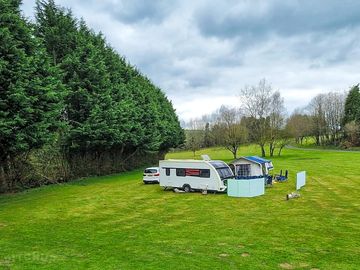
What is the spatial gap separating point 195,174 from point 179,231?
38.9 feet

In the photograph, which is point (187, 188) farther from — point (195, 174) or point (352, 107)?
point (352, 107)

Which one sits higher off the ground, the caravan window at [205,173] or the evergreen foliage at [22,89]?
the evergreen foliage at [22,89]

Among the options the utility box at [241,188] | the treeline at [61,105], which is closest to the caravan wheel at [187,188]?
the utility box at [241,188]

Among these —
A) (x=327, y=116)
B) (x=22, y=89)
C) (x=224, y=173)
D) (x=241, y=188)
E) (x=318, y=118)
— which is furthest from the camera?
(x=327, y=116)

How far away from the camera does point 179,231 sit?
15664 mm

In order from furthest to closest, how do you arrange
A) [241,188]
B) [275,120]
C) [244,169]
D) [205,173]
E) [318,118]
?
[318,118], [275,120], [244,169], [205,173], [241,188]

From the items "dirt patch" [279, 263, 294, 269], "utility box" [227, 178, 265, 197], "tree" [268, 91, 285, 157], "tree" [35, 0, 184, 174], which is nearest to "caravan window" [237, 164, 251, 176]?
"utility box" [227, 178, 265, 197]

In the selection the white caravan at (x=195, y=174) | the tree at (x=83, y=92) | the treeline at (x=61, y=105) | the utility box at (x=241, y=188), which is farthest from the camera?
the tree at (x=83, y=92)

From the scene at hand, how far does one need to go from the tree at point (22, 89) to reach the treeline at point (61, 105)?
62 millimetres

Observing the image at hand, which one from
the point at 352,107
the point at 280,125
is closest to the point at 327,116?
the point at 352,107

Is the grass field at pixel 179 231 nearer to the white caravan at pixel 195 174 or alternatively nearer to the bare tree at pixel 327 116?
the white caravan at pixel 195 174

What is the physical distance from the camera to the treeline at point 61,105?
2419cm

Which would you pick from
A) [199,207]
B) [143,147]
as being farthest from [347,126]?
[199,207]

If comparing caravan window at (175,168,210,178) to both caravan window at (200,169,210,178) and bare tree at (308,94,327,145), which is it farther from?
bare tree at (308,94,327,145)
